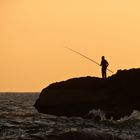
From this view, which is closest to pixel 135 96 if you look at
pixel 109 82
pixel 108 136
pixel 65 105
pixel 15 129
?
pixel 109 82

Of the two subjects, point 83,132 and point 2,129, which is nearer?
point 83,132

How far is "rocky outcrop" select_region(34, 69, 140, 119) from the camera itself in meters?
34.2

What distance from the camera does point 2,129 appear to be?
27328 millimetres

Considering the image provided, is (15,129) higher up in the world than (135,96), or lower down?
lower down

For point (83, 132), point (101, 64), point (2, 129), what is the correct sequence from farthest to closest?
1. point (101, 64)
2. point (2, 129)
3. point (83, 132)

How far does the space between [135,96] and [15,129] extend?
10.5 m

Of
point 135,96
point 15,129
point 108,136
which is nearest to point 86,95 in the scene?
point 135,96

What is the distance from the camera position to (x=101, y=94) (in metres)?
34.2

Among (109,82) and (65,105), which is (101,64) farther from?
(65,105)

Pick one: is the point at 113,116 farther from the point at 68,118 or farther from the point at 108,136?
the point at 108,136

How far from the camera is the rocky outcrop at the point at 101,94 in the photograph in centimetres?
3422

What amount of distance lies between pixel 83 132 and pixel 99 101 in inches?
519

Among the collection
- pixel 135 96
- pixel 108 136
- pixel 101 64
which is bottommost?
pixel 108 136

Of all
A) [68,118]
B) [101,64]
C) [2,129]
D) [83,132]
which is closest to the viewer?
[83,132]
